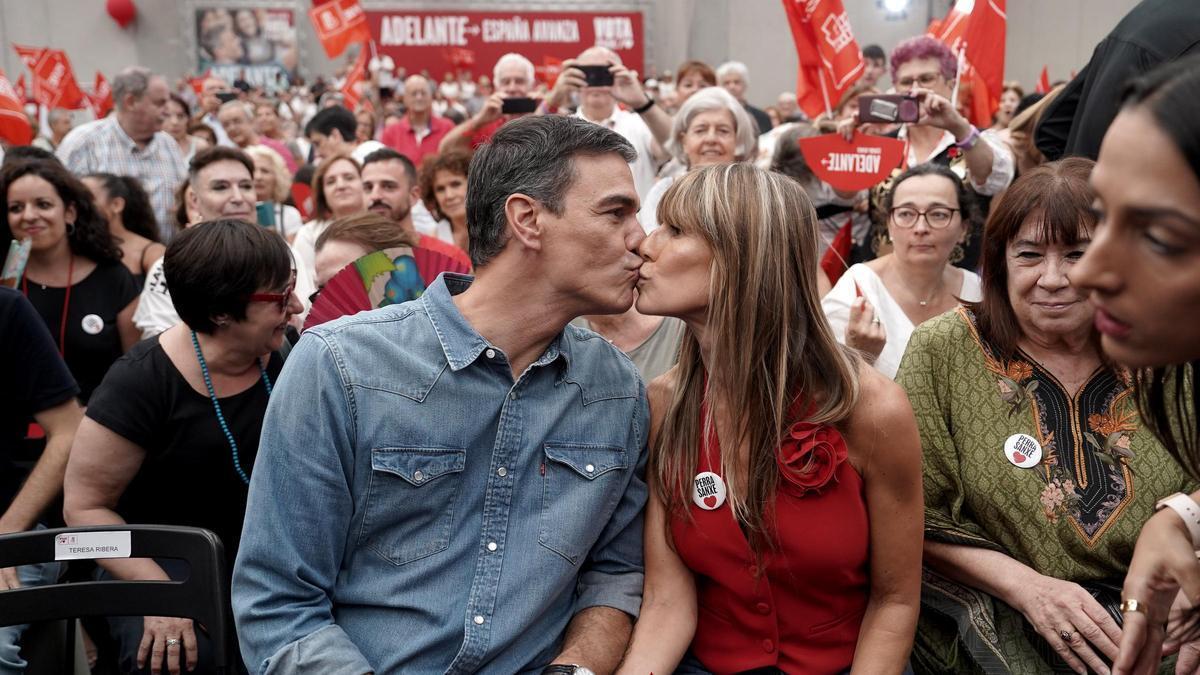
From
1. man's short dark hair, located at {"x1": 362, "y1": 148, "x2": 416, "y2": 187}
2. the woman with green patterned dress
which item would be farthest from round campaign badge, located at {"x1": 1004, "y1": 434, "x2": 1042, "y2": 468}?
man's short dark hair, located at {"x1": 362, "y1": 148, "x2": 416, "y2": 187}

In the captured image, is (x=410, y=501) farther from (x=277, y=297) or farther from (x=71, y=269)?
(x=71, y=269)

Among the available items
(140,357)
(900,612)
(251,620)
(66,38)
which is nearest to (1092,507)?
(900,612)

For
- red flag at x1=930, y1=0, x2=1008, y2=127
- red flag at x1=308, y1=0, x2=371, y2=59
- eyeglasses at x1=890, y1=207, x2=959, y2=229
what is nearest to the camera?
eyeglasses at x1=890, y1=207, x2=959, y2=229

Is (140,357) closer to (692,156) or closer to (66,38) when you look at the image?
(692,156)

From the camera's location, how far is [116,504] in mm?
2854

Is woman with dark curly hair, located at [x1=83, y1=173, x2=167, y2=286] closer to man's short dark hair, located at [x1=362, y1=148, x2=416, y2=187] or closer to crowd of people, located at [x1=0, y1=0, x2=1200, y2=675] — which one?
man's short dark hair, located at [x1=362, y1=148, x2=416, y2=187]

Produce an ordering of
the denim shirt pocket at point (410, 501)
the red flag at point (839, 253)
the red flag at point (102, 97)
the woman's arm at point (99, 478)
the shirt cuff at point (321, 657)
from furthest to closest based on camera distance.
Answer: the red flag at point (102, 97), the red flag at point (839, 253), the woman's arm at point (99, 478), the denim shirt pocket at point (410, 501), the shirt cuff at point (321, 657)

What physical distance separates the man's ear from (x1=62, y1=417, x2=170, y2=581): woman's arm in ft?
4.27

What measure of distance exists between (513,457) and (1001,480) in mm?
1134

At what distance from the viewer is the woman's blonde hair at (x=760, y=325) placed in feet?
7.21

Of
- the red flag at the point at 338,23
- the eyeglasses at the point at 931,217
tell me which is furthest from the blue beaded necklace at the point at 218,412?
the red flag at the point at 338,23

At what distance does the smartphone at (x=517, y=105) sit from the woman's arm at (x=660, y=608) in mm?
3937

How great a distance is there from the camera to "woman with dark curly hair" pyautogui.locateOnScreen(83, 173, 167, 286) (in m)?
5.20

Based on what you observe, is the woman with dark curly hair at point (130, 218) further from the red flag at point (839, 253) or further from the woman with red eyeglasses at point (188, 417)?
the red flag at point (839, 253)
